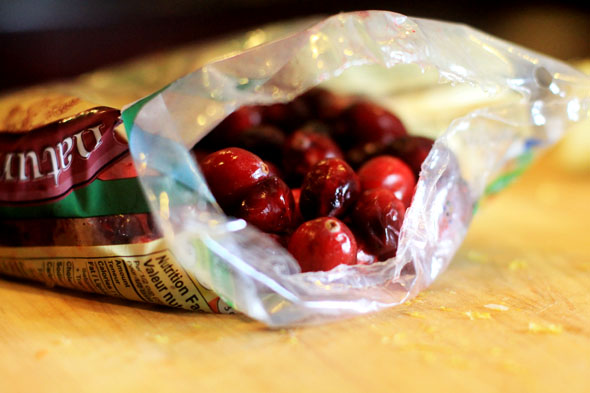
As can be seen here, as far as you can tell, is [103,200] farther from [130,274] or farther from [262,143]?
[262,143]

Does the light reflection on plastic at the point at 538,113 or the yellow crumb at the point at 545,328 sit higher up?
the light reflection on plastic at the point at 538,113

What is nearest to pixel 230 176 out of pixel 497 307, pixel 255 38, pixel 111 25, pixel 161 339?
pixel 161 339

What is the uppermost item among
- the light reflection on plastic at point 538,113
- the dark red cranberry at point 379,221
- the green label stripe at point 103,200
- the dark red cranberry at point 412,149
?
the green label stripe at point 103,200

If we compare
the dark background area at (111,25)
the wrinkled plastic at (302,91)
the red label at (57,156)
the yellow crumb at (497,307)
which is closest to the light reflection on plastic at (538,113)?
the wrinkled plastic at (302,91)

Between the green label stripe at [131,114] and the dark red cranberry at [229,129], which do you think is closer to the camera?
the green label stripe at [131,114]

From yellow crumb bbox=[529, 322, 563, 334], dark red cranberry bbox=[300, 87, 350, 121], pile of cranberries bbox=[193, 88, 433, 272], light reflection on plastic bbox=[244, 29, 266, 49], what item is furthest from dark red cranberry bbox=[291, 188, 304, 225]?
light reflection on plastic bbox=[244, 29, 266, 49]

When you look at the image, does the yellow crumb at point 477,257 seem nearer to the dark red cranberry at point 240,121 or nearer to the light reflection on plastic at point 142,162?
the dark red cranberry at point 240,121
